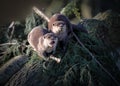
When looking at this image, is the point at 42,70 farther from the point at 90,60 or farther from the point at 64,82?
the point at 90,60

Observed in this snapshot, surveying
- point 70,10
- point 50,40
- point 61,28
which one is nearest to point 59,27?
point 61,28

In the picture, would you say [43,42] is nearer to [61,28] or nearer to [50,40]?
[50,40]

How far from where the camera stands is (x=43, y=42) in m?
3.88

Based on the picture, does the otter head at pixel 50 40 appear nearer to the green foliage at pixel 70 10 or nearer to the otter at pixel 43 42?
the otter at pixel 43 42

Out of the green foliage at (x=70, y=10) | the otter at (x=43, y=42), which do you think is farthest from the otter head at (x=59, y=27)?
the green foliage at (x=70, y=10)

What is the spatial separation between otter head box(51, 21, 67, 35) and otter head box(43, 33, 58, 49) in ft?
0.64

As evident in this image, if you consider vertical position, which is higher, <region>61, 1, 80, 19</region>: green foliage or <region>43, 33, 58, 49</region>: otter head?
<region>61, 1, 80, 19</region>: green foliage

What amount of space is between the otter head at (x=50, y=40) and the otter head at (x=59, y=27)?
194 millimetres

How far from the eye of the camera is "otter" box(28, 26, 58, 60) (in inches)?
149

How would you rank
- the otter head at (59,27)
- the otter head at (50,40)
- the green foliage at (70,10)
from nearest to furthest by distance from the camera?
the otter head at (50,40)
the otter head at (59,27)
the green foliage at (70,10)

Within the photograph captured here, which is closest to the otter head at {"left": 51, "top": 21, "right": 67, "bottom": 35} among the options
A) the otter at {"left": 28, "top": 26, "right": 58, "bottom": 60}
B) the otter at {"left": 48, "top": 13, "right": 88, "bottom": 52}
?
the otter at {"left": 48, "top": 13, "right": 88, "bottom": 52}

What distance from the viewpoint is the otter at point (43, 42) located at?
12.4ft

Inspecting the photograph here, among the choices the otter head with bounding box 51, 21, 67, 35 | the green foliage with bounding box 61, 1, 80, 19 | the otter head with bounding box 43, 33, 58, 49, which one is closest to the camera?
the otter head with bounding box 43, 33, 58, 49

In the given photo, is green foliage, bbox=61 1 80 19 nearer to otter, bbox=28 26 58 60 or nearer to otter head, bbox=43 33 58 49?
otter, bbox=28 26 58 60
